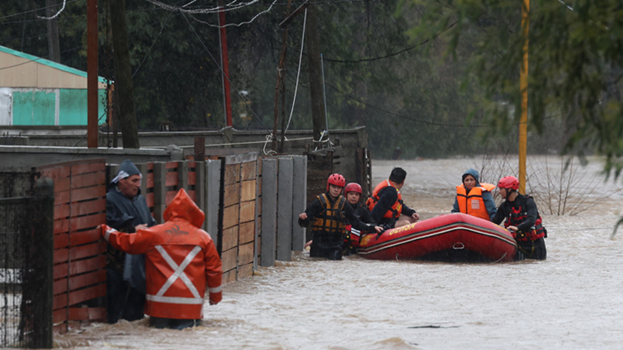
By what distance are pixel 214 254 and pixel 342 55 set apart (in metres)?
28.7

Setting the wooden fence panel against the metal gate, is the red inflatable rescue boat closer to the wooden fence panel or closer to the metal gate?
the wooden fence panel

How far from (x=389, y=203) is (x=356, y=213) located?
612 mm

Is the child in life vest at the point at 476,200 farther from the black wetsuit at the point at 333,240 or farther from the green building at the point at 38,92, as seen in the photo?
the green building at the point at 38,92

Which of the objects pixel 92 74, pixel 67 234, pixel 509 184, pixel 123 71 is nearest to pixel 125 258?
pixel 67 234

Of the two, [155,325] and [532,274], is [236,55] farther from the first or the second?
[155,325]

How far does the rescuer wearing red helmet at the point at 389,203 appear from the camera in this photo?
13328 millimetres

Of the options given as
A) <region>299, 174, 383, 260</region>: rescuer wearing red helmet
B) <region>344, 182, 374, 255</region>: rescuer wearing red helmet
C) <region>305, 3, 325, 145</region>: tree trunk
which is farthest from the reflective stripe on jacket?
<region>305, 3, 325, 145</region>: tree trunk

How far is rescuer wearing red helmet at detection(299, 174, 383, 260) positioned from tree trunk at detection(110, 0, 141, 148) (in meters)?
2.86

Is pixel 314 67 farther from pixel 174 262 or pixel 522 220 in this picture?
pixel 174 262

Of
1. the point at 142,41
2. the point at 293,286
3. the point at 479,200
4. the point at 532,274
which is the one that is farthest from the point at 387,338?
the point at 142,41

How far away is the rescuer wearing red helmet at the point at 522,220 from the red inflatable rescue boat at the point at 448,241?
27 centimetres

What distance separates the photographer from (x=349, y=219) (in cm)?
1288

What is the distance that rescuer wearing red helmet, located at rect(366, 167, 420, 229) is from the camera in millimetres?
13328

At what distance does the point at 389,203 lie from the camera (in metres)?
13.5
